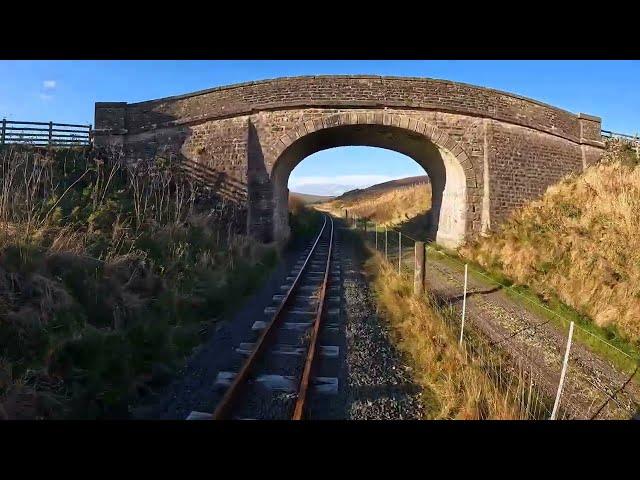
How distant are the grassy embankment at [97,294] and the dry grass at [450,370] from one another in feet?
10.2

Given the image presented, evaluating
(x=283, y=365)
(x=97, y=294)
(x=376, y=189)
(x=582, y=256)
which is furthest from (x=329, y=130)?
(x=376, y=189)

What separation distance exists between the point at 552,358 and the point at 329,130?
11.3 m

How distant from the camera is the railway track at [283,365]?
411 cm

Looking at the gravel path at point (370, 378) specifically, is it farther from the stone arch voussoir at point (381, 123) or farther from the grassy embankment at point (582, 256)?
the stone arch voussoir at point (381, 123)

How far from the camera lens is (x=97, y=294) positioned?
18.3 ft

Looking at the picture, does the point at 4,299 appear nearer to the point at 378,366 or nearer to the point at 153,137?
the point at 378,366

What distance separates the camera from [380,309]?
7.89 metres

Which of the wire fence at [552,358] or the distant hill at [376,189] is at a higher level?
the distant hill at [376,189]

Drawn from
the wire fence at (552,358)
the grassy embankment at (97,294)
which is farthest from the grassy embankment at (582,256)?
the grassy embankment at (97,294)

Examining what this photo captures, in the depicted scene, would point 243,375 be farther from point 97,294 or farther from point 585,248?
point 585,248

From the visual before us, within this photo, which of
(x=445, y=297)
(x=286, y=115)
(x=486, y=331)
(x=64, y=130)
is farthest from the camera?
(x=64, y=130)

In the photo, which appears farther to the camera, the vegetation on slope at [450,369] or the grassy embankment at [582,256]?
the grassy embankment at [582,256]
